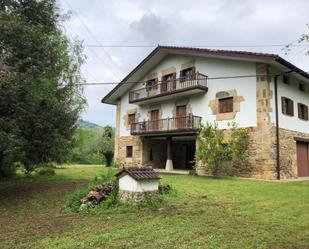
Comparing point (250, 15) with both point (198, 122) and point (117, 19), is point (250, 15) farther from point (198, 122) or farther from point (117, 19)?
point (198, 122)

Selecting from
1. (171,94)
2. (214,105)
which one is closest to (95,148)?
(171,94)

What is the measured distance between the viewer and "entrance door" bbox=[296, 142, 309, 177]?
19.2 m

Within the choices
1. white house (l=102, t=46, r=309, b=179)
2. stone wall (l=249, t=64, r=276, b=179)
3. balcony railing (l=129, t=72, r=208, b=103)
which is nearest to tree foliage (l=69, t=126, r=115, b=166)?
white house (l=102, t=46, r=309, b=179)

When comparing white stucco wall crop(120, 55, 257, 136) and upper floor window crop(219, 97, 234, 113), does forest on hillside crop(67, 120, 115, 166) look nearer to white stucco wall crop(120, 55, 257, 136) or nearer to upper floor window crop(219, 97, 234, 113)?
white stucco wall crop(120, 55, 257, 136)

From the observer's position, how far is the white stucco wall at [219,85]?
17609 millimetres

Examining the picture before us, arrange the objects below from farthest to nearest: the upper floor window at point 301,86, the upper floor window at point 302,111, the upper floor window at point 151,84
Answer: the upper floor window at point 151,84 < the upper floor window at point 301,86 < the upper floor window at point 302,111

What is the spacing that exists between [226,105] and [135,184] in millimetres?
11614

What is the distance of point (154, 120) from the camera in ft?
76.0

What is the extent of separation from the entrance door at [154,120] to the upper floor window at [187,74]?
11.2 feet

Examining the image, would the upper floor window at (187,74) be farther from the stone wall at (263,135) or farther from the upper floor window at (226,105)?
the stone wall at (263,135)

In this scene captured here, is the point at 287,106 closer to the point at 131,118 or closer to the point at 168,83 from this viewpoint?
the point at 168,83

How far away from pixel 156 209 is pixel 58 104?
6.36 m

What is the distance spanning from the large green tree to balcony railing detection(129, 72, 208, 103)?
28.8 ft

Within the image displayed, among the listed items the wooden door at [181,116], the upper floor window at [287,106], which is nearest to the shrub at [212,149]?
the wooden door at [181,116]
